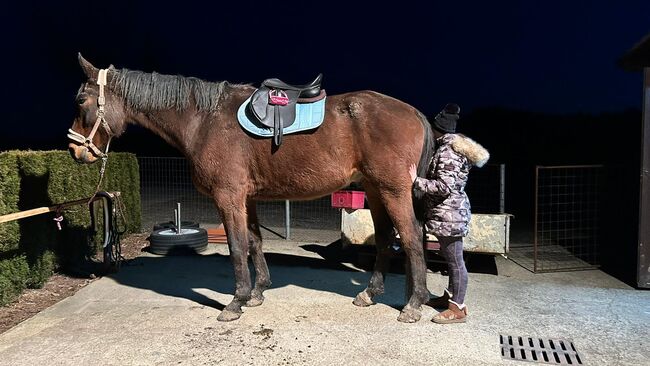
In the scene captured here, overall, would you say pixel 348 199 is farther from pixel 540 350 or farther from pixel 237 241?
pixel 540 350

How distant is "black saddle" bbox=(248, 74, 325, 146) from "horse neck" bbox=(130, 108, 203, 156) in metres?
0.57

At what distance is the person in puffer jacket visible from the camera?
3.97m

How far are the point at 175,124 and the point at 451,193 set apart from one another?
2.53m

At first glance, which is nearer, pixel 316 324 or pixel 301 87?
pixel 316 324

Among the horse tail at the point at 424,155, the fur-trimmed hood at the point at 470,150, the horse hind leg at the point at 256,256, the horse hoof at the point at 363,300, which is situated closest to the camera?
the fur-trimmed hood at the point at 470,150

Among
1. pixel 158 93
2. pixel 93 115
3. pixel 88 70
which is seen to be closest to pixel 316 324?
pixel 158 93

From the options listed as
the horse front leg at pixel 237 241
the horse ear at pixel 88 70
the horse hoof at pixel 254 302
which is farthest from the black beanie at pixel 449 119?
the horse ear at pixel 88 70

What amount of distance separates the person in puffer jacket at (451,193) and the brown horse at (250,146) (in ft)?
0.49

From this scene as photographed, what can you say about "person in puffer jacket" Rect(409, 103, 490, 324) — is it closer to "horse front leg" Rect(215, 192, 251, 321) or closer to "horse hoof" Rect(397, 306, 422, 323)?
"horse hoof" Rect(397, 306, 422, 323)

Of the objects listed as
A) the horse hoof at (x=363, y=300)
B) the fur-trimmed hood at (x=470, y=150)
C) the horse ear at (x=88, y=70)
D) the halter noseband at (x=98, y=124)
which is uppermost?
the horse ear at (x=88, y=70)

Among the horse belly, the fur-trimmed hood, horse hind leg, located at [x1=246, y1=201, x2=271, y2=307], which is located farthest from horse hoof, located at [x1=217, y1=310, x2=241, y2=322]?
the fur-trimmed hood

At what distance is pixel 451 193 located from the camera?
13.3 ft

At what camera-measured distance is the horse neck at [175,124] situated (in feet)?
14.3

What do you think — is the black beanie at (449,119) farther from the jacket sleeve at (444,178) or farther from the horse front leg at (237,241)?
the horse front leg at (237,241)
